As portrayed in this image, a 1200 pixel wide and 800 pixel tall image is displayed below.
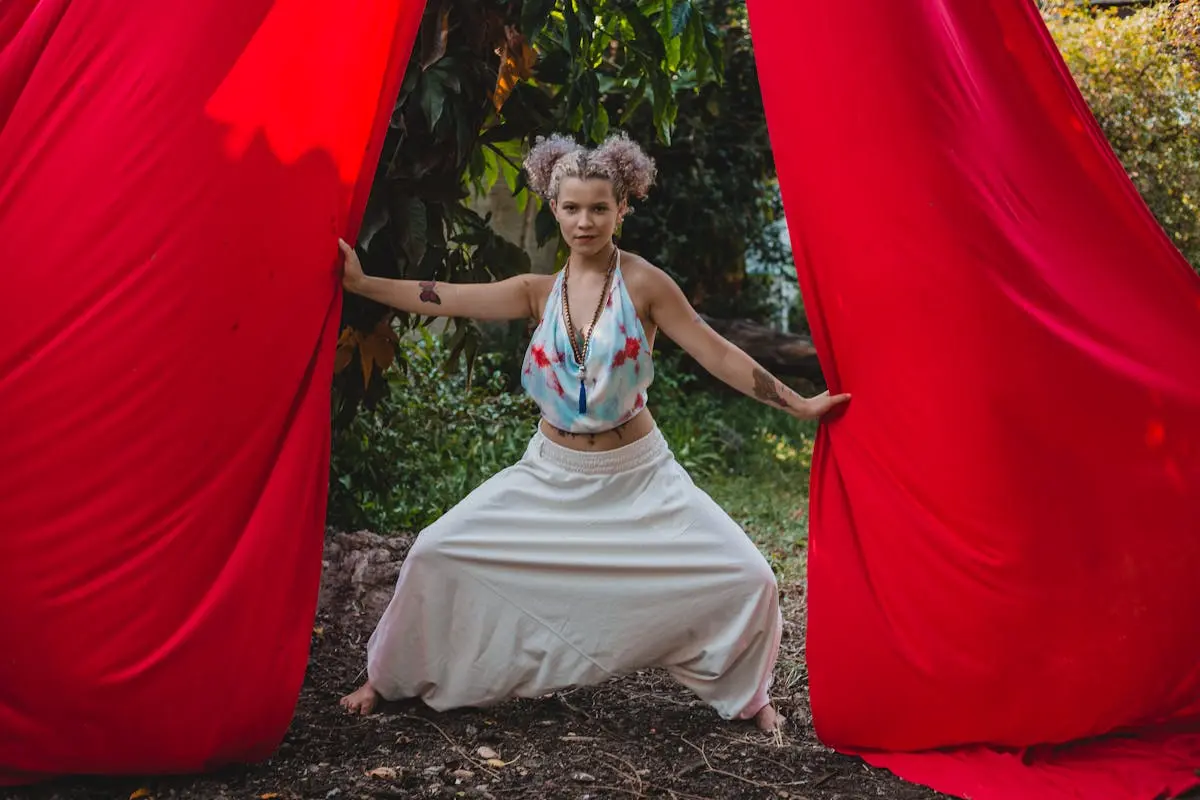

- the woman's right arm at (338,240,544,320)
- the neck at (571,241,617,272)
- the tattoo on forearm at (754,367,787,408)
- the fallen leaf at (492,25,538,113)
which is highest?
the fallen leaf at (492,25,538,113)

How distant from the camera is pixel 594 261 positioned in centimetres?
352

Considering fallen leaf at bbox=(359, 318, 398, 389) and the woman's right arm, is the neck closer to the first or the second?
the woman's right arm

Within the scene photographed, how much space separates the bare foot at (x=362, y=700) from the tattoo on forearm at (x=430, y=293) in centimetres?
107

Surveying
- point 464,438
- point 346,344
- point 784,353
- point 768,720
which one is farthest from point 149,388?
point 784,353

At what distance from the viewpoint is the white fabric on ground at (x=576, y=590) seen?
3371 mm

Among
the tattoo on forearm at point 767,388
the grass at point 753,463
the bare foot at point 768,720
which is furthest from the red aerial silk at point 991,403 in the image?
the grass at point 753,463

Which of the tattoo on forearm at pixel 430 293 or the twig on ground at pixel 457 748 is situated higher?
the tattoo on forearm at pixel 430 293

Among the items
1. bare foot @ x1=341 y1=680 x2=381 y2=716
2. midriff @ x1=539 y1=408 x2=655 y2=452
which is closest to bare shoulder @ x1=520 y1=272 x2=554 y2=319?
midriff @ x1=539 y1=408 x2=655 y2=452

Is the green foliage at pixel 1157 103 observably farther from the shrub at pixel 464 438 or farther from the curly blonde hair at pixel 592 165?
the curly blonde hair at pixel 592 165

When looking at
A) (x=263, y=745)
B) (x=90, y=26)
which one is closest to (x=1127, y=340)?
(x=263, y=745)

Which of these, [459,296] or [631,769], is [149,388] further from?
[631,769]

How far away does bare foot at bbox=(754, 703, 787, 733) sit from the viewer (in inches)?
135

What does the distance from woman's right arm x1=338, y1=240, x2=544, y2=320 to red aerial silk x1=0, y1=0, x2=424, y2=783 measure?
333 mm

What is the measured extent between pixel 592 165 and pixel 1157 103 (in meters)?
4.87
